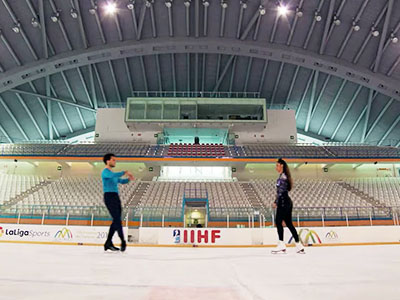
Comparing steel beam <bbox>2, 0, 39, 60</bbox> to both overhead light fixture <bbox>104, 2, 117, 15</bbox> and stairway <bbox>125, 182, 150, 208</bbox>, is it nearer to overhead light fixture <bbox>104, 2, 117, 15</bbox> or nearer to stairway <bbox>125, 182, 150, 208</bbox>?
overhead light fixture <bbox>104, 2, 117, 15</bbox>

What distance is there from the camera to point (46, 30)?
22.2 meters

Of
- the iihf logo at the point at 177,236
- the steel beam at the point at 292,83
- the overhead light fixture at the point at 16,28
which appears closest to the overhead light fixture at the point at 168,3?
the overhead light fixture at the point at 16,28

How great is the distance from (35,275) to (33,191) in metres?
23.1

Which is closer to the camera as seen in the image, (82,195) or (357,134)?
(82,195)

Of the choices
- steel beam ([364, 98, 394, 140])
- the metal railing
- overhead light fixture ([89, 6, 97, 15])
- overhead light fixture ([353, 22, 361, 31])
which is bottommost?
the metal railing

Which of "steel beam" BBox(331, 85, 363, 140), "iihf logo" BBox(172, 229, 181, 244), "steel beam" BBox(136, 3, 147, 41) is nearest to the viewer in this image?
"iihf logo" BBox(172, 229, 181, 244)

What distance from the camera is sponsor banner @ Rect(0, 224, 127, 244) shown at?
41.6 feet

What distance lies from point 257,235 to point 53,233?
9.91 m

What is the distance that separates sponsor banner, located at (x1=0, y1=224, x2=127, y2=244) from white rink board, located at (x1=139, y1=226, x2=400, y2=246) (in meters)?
1.93

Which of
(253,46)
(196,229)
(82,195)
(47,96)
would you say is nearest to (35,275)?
(196,229)

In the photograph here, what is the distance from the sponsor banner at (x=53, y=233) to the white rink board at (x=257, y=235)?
76.0 inches

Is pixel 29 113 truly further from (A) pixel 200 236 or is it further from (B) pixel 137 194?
(A) pixel 200 236

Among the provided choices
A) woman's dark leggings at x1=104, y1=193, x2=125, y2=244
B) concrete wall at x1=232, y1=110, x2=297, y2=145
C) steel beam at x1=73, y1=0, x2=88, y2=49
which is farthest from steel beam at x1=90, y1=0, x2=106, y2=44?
woman's dark leggings at x1=104, y1=193, x2=125, y2=244

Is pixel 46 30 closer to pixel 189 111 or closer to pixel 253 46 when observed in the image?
pixel 189 111
